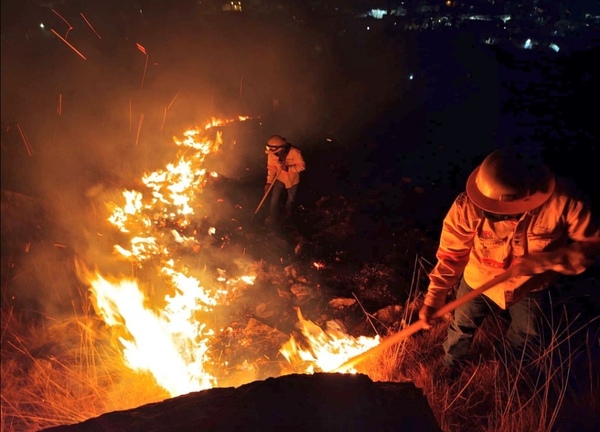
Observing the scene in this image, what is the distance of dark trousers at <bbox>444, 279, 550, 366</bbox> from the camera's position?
8.97 feet

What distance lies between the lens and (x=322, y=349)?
3639 mm

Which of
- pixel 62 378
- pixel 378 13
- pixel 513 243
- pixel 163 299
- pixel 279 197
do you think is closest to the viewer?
pixel 513 243

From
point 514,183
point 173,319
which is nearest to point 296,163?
point 173,319

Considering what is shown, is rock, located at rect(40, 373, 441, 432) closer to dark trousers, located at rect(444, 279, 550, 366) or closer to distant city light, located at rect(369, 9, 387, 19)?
dark trousers, located at rect(444, 279, 550, 366)

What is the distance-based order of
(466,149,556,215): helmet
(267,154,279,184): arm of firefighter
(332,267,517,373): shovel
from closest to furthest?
1. (466,149,556,215): helmet
2. (332,267,517,373): shovel
3. (267,154,279,184): arm of firefighter

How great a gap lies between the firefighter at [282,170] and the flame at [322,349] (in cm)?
311

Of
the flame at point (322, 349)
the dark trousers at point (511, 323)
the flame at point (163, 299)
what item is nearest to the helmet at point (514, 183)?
the dark trousers at point (511, 323)

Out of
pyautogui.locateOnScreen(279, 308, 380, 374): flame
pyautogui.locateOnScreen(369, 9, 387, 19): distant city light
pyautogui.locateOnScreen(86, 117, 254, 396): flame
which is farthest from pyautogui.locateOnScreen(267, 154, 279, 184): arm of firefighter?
pyautogui.locateOnScreen(369, 9, 387, 19): distant city light

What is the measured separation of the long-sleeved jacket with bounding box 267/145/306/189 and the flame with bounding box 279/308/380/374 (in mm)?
3114

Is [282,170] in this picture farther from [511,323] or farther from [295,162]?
[511,323]

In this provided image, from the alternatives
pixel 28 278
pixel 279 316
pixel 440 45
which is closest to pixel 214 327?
pixel 279 316

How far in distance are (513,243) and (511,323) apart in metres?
0.78

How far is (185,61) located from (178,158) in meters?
6.99

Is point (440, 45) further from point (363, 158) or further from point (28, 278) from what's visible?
point (28, 278)
